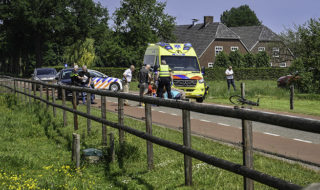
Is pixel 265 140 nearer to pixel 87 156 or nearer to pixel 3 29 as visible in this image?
pixel 87 156

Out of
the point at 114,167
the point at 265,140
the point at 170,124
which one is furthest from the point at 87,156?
the point at 265,140

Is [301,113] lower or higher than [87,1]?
lower

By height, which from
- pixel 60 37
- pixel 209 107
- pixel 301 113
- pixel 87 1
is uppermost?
pixel 87 1

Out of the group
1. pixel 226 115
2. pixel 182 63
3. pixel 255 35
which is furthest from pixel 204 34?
pixel 226 115

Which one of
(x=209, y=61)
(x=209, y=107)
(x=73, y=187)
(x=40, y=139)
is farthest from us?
(x=209, y=61)

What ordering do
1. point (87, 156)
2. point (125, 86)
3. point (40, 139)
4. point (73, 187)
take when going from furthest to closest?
1. point (125, 86)
2. point (40, 139)
3. point (87, 156)
4. point (73, 187)

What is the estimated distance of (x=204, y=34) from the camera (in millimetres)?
72188

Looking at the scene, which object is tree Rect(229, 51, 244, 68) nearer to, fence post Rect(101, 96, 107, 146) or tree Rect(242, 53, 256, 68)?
tree Rect(242, 53, 256, 68)

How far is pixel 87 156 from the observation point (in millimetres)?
6656

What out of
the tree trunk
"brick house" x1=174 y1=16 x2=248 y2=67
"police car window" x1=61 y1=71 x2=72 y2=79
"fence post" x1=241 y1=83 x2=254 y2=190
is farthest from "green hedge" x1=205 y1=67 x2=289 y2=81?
"fence post" x1=241 y1=83 x2=254 y2=190

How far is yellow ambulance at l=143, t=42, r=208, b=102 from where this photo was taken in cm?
2022

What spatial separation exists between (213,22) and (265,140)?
6917 centimetres

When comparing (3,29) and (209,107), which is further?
(3,29)

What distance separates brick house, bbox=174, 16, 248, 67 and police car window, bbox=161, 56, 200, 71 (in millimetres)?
48933
